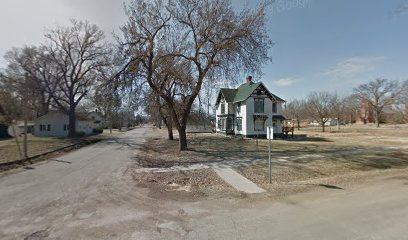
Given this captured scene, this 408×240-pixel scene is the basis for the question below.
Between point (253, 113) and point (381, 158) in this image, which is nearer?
point (381, 158)

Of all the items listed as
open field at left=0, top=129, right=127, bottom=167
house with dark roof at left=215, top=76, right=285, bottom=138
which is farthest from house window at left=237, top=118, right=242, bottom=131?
open field at left=0, top=129, right=127, bottom=167

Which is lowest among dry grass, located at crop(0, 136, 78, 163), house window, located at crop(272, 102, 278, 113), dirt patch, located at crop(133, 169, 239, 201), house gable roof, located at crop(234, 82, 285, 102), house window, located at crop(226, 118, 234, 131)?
dirt patch, located at crop(133, 169, 239, 201)

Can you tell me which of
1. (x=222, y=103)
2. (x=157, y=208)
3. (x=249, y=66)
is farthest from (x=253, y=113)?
(x=157, y=208)

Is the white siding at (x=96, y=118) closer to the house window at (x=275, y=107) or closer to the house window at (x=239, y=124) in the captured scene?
the house window at (x=239, y=124)

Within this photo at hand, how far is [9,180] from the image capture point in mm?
10078

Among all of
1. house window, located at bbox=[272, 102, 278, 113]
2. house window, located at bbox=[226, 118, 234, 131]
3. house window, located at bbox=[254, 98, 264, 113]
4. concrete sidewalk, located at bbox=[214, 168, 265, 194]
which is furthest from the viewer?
house window, located at bbox=[226, 118, 234, 131]

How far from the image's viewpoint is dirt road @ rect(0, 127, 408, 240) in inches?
192

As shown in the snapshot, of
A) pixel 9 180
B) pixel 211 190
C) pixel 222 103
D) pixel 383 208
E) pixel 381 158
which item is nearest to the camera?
pixel 383 208

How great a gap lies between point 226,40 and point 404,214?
13829 mm

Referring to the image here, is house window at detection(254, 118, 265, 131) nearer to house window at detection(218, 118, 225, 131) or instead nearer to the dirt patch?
house window at detection(218, 118, 225, 131)

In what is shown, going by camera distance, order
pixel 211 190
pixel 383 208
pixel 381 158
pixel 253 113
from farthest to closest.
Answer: pixel 253 113 < pixel 381 158 < pixel 211 190 < pixel 383 208

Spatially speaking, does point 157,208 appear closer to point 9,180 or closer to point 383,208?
point 383,208

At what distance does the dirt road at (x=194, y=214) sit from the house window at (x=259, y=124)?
75.5 feet

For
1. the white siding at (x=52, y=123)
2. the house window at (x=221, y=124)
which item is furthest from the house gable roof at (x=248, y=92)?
the white siding at (x=52, y=123)
